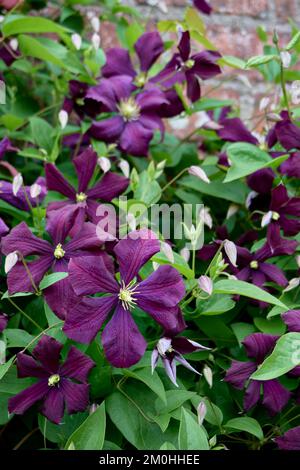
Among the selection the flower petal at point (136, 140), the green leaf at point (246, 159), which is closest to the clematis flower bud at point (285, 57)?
the green leaf at point (246, 159)

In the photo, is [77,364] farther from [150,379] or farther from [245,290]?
[245,290]

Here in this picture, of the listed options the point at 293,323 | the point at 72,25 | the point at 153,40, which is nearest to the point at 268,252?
the point at 293,323

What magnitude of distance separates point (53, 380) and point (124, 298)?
0.43 feet

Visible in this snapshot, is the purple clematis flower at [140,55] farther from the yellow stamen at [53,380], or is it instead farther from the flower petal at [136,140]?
the yellow stamen at [53,380]

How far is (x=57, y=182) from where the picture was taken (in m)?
0.94

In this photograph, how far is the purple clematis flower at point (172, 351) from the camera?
2.42 feet

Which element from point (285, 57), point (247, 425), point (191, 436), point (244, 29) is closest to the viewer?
point (191, 436)

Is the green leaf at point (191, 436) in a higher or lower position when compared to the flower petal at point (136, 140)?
lower

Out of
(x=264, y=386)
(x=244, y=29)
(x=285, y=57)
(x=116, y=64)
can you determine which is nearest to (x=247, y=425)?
(x=264, y=386)

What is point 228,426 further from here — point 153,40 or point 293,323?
point 153,40

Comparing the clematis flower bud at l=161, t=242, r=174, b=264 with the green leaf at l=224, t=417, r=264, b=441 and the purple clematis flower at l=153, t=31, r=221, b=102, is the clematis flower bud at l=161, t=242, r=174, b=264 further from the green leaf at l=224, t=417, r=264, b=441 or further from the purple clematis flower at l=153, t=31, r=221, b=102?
the purple clematis flower at l=153, t=31, r=221, b=102

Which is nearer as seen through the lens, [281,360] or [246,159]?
[281,360]

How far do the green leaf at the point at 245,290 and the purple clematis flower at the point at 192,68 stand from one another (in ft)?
1.46
